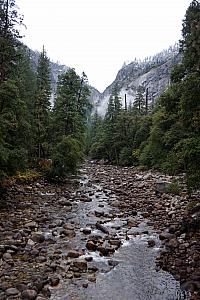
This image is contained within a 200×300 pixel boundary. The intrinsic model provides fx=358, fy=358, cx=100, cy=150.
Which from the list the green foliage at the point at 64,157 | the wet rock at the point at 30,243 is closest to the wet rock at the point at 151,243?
the wet rock at the point at 30,243

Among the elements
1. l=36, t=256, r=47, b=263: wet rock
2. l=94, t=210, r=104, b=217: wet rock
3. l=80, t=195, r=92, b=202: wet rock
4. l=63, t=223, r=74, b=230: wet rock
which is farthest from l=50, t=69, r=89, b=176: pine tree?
l=36, t=256, r=47, b=263: wet rock

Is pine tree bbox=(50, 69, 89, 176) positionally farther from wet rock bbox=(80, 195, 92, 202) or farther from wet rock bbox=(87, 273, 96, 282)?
wet rock bbox=(87, 273, 96, 282)

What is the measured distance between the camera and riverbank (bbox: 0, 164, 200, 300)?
10125 mm

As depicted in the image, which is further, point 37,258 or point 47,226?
point 47,226

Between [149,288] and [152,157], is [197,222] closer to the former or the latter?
[149,288]

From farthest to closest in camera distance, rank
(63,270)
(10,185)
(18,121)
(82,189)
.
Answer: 1. (82,189)
2. (10,185)
3. (18,121)
4. (63,270)

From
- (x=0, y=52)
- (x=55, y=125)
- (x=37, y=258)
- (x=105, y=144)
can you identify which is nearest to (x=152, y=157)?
(x=55, y=125)

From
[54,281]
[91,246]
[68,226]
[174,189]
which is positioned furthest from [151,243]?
[174,189]

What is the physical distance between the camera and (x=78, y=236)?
1488 cm

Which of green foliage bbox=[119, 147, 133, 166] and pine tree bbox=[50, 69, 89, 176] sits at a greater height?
pine tree bbox=[50, 69, 89, 176]

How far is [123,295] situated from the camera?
31.3ft

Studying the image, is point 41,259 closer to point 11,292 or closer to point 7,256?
point 7,256

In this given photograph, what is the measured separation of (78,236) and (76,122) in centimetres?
2089

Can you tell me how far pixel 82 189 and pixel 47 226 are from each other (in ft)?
38.9
